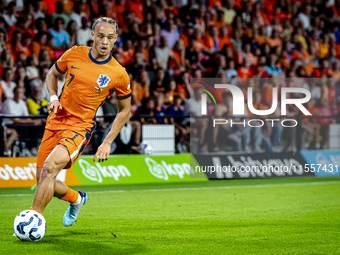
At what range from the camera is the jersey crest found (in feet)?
19.3

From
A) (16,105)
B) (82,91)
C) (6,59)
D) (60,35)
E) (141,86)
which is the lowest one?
(16,105)

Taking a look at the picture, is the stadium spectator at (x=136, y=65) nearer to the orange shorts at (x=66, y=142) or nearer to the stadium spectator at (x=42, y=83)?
the stadium spectator at (x=42, y=83)

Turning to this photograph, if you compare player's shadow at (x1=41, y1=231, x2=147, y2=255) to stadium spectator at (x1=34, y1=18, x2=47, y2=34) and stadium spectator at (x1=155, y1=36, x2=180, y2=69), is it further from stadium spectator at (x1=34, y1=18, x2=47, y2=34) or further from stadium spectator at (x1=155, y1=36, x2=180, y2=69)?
stadium spectator at (x1=155, y1=36, x2=180, y2=69)

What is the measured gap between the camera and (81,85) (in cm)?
586

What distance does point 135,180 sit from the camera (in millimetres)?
11969

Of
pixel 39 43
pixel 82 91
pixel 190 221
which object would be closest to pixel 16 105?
pixel 39 43

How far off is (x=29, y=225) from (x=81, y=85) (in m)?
1.66

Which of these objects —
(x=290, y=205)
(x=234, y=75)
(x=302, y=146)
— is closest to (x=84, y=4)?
(x=234, y=75)

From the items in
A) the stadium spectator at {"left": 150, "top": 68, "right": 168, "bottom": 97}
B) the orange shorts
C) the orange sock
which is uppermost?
the stadium spectator at {"left": 150, "top": 68, "right": 168, "bottom": 97}

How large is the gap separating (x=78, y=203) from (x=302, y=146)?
8.51m

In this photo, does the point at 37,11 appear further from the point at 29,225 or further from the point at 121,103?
the point at 29,225

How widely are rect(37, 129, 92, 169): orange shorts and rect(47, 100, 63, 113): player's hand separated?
0.32 meters

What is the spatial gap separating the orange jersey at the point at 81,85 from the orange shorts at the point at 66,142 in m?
0.06

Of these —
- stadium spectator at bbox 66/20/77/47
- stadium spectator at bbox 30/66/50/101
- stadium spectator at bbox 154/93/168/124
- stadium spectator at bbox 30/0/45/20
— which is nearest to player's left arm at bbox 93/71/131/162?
stadium spectator at bbox 30/66/50/101
